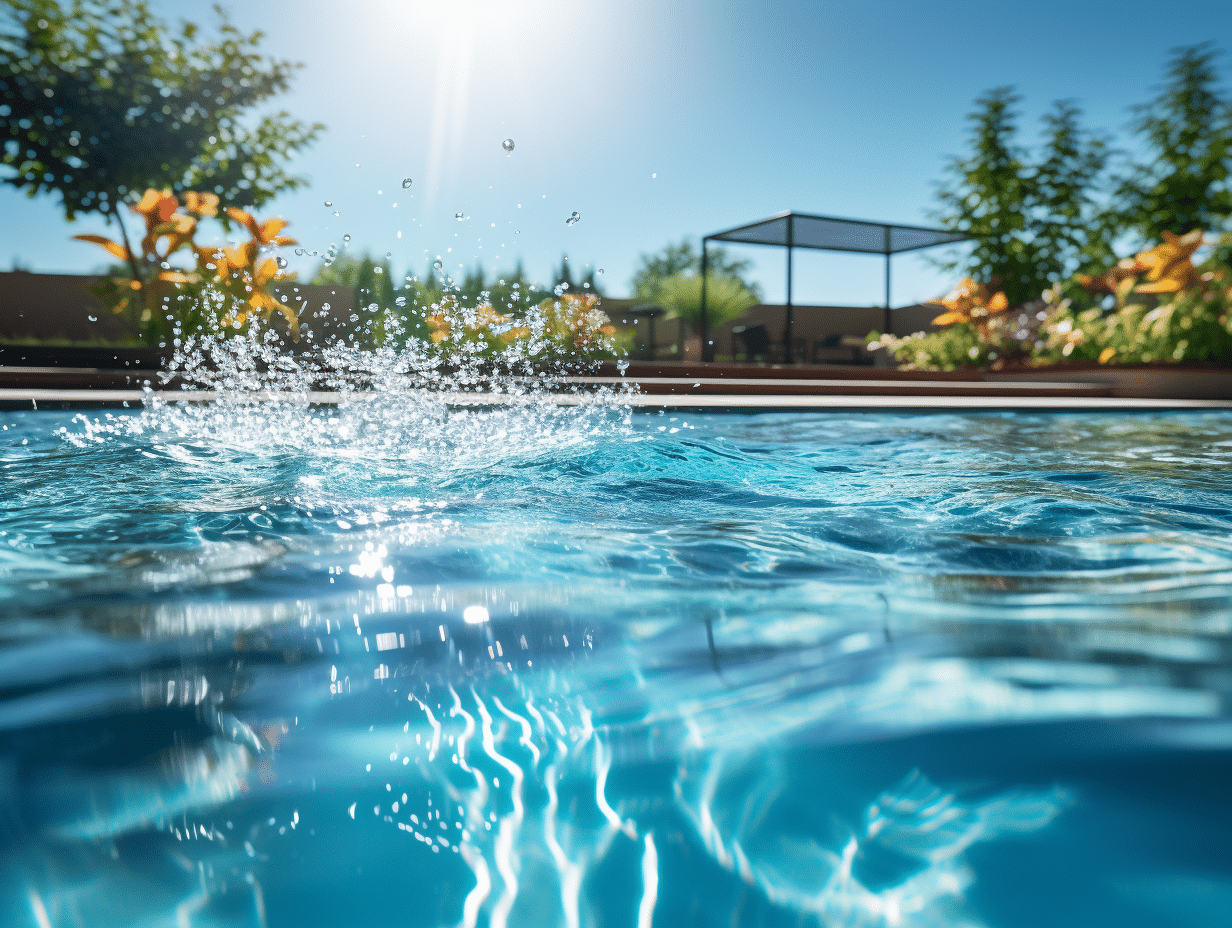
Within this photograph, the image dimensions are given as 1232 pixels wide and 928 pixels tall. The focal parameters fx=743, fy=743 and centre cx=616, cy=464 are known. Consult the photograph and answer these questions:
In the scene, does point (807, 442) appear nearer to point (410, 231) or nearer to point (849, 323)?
point (410, 231)

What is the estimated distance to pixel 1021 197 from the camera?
1409cm

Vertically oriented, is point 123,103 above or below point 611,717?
above

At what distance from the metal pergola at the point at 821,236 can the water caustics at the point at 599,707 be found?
30.2 ft

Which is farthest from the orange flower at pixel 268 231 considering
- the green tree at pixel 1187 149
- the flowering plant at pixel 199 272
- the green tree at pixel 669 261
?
the green tree at pixel 669 261

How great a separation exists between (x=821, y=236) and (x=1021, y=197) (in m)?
4.69

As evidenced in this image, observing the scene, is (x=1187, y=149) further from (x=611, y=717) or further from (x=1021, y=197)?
(x=611, y=717)

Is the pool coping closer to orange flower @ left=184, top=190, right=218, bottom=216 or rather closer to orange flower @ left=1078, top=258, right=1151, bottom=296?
orange flower @ left=184, top=190, right=218, bottom=216

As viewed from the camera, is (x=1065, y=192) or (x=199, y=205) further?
(x=1065, y=192)

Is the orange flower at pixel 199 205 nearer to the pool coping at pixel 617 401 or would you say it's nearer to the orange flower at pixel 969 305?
the pool coping at pixel 617 401

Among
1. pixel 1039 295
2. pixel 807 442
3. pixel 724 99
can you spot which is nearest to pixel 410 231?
pixel 807 442

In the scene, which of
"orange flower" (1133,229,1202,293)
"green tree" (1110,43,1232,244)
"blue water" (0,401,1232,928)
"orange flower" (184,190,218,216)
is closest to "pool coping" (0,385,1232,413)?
"orange flower" (184,190,218,216)

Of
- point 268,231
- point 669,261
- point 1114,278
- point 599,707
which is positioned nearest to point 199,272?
point 268,231

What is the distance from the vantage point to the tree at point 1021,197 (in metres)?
14.0

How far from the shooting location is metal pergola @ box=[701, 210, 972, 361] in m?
11.4
